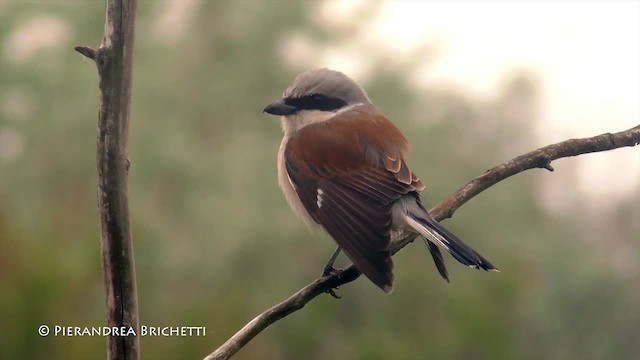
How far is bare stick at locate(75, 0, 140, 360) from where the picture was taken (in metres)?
0.89

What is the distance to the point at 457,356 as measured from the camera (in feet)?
7.89

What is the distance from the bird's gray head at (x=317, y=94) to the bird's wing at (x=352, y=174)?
0.03 meters

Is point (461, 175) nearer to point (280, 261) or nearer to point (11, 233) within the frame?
point (280, 261)

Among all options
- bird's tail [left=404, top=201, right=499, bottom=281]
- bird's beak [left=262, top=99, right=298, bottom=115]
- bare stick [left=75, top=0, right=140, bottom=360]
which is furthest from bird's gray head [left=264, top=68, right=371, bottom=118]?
bare stick [left=75, top=0, right=140, bottom=360]

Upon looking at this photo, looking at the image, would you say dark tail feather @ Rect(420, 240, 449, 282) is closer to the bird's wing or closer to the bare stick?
the bird's wing

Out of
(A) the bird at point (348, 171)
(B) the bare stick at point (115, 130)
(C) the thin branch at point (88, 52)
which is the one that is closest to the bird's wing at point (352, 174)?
(A) the bird at point (348, 171)

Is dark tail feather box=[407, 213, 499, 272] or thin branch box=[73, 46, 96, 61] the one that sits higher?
thin branch box=[73, 46, 96, 61]

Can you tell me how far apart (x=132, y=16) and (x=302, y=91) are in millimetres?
460

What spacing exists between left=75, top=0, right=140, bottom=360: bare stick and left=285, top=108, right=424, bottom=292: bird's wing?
13.3 inches

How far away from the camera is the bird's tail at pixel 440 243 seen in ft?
3.43

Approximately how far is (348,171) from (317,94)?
15 centimetres

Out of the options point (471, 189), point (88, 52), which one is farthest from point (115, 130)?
point (471, 189)

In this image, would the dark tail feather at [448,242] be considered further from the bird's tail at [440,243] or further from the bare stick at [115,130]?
the bare stick at [115,130]

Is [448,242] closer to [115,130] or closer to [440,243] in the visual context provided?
[440,243]
